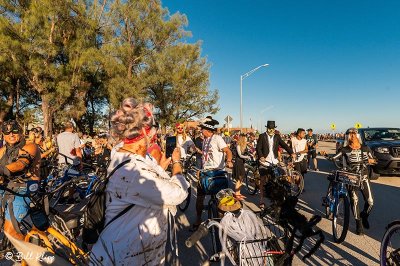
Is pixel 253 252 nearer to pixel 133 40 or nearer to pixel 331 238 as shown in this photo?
pixel 331 238

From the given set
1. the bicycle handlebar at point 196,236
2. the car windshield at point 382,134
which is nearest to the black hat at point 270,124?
the bicycle handlebar at point 196,236

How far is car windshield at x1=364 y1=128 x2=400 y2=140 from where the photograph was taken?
41.4ft

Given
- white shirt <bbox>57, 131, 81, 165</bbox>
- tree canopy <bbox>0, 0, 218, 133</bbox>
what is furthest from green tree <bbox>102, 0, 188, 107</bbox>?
white shirt <bbox>57, 131, 81, 165</bbox>

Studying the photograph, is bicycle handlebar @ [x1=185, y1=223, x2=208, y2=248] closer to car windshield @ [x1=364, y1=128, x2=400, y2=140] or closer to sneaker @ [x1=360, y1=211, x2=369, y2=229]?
sneaker @ [x1=360, y1=211, x2=369, y2=229]

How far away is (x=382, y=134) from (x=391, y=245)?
1126 cm

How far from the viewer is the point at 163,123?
34.9 metres

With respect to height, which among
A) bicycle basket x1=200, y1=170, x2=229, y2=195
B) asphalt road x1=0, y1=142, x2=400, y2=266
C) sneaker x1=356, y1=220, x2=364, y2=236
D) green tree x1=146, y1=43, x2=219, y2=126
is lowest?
asphalt road x1=0, y1=142, x2=400, y2=266

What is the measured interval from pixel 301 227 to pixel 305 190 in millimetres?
7475

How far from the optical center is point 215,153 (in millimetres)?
5500

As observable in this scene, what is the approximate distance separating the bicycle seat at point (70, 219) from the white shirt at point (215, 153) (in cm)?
280

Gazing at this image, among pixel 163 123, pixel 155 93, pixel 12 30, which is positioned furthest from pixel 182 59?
pixel 12 30

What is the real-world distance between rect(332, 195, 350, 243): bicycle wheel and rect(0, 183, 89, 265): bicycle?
3895 millimetres

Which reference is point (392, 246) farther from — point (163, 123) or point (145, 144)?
point (163, 123)

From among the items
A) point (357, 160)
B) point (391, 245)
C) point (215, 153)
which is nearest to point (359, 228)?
point (357, 160)
